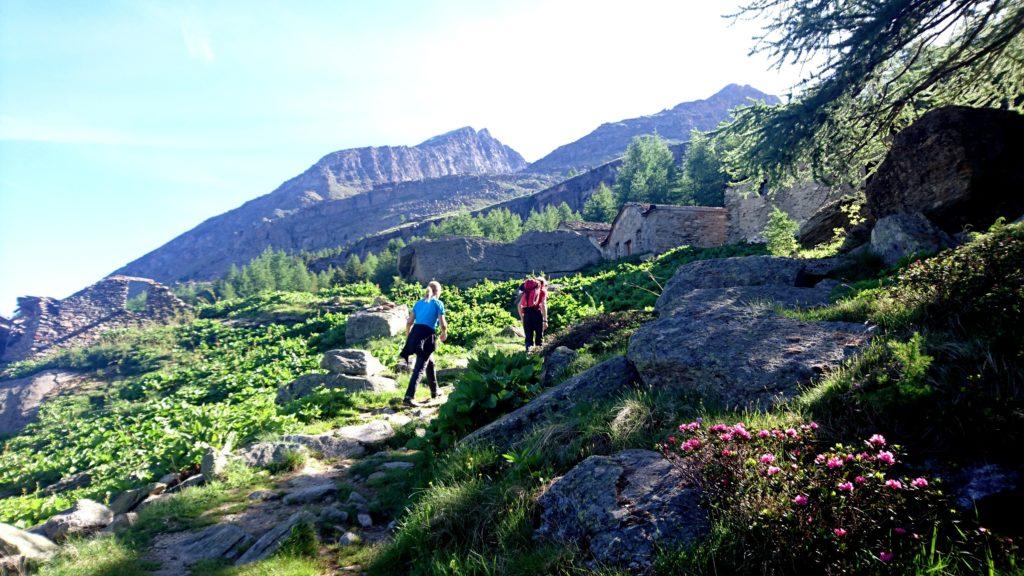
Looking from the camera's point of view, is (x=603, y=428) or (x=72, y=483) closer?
(x=603, y=428)

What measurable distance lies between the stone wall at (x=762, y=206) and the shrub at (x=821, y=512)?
773 inches

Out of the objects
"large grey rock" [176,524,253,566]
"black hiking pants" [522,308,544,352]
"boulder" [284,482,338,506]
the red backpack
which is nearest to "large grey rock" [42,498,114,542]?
"large grey rock" [176,524,253,566]

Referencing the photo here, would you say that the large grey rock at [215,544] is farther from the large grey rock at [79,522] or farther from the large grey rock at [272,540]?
the large grey rock at [79,522]

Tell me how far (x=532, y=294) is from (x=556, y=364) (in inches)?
144

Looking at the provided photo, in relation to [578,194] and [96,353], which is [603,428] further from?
[578,194]

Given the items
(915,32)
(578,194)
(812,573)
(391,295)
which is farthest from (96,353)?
(578,194)

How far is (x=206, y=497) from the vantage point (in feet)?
16.4

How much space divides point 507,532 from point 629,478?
88 centimetres

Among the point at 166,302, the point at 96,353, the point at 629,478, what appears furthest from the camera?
the point at 166,302

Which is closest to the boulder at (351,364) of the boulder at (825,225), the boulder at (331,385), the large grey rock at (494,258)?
the boulder at (331,385)

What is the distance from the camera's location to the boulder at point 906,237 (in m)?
6.76

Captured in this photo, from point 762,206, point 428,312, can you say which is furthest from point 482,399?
point 762,206

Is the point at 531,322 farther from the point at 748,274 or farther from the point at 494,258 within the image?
the point at 494,258

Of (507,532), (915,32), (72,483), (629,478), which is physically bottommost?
(72,483)
